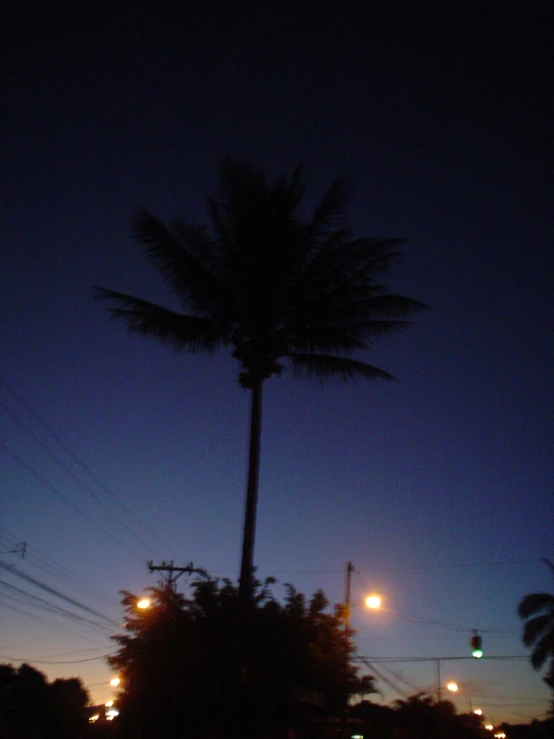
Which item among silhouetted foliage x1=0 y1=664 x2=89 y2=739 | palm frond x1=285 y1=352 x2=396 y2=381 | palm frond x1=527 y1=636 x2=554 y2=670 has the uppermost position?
palm frond x1=285 y1=352 x2=396 y2=381

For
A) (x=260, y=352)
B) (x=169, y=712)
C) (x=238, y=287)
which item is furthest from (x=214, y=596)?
(x=238, y=287)

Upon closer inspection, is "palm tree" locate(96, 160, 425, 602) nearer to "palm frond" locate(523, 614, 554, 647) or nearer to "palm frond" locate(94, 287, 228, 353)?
"palm frond" locate(94, 287, 228, 353)

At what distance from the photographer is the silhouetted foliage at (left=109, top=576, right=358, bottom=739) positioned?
13.7 meters

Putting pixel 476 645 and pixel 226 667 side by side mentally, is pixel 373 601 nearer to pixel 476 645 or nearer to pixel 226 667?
pixel 476 645

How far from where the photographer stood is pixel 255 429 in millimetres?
17406

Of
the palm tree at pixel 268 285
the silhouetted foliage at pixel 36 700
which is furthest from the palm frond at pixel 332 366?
the silhouetted foliage at pixel 36 700

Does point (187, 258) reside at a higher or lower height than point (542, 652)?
higher

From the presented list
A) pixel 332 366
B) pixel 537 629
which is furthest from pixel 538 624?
pixel 332 366

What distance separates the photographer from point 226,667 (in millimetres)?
13711

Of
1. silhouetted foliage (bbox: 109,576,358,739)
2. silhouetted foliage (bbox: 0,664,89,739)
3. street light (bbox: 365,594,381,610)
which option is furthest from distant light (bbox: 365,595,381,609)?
silhouetted foliage (bbox: 0,664,89,739)

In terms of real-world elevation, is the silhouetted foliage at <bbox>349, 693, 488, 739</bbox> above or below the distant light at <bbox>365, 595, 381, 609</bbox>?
below

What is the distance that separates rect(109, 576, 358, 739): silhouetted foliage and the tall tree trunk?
0.31m

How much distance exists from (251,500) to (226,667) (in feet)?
13.1

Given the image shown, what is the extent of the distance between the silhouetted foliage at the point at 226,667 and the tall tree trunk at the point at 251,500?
0.31 m
